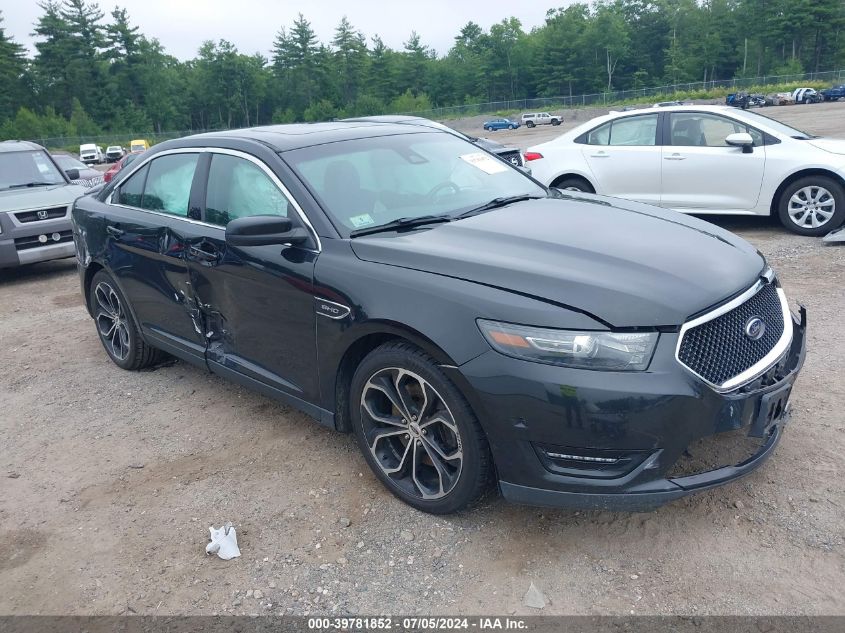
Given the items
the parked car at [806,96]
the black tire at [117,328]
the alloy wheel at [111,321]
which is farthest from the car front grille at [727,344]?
the parked car at [806,96]

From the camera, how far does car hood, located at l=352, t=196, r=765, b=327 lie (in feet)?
9.12

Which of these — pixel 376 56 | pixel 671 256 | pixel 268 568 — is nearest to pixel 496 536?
pixel 268 568

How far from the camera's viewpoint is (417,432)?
3.19 meters

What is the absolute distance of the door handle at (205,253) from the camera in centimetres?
405

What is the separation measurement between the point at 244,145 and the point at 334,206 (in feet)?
2.68

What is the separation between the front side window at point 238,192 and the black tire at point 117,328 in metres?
1.42

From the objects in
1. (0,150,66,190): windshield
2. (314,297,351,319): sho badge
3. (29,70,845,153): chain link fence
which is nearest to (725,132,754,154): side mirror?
(314,297,351,319): sho badge

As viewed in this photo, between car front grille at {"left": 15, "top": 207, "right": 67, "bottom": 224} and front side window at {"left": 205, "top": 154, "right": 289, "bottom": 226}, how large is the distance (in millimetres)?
5783

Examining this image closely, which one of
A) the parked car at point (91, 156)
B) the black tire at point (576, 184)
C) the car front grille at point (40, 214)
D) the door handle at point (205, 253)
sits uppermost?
the door handle at point (205, 253)

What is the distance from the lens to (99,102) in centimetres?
9412

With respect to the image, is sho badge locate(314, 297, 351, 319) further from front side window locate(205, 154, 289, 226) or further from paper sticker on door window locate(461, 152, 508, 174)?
paper sticker on door window locate(461, 152, 508, 174)

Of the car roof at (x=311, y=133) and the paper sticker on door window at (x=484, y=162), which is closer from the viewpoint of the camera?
the car roof at (x=311, y=133)

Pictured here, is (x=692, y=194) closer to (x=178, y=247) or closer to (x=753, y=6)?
(x=178, y=247)

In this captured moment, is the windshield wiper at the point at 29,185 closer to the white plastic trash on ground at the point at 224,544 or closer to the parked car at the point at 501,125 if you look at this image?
the white plastic trash on ground at the point at 224,544
